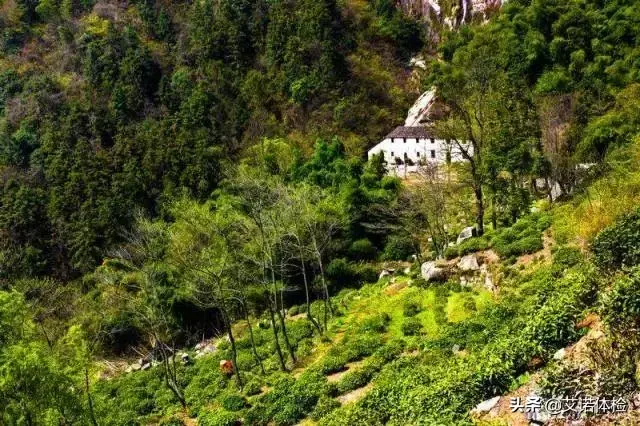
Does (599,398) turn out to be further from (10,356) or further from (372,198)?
(372,198)

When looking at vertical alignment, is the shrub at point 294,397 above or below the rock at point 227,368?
above

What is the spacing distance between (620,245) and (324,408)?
11.2m

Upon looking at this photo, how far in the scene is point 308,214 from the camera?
30.6 metres

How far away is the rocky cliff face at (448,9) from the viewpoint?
73.8 m

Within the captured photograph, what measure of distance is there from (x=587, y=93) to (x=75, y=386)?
44.9 metres

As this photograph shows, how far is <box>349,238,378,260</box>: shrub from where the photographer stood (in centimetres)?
4299

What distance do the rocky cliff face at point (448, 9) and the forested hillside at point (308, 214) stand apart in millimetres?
642

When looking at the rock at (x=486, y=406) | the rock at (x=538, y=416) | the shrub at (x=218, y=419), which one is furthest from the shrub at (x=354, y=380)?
the rock at (x=538, y=416)

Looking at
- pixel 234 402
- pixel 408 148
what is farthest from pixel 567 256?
pixel 408 148

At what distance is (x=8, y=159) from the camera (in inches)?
2847

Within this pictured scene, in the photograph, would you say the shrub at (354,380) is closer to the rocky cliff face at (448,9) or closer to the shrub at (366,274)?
the shrub at (366,274)

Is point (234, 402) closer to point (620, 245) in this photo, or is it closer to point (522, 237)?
point (522, 237)

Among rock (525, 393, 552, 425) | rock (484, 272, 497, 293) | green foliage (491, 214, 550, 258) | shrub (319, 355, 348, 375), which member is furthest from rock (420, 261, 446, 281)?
rock (525, 393, 552, 425)

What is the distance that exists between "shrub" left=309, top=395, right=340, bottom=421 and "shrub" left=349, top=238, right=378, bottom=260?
22.7 meters
